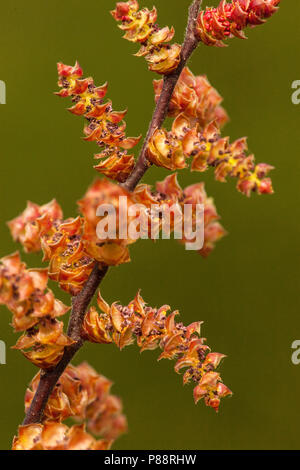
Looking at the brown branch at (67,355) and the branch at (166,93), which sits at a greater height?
the branch at (166,93)

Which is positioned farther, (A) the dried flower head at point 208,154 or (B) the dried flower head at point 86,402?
(B) the dried flower head at point 86,402

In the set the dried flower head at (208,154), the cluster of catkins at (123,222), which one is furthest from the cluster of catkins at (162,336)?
the dried flower head at (208,154)

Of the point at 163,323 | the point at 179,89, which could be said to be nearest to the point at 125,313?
the point at 163,323

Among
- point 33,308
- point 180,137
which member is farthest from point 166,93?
point 33,308

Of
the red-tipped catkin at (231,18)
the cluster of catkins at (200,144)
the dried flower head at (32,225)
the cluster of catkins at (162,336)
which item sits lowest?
the cluster of catkins at (162,336)

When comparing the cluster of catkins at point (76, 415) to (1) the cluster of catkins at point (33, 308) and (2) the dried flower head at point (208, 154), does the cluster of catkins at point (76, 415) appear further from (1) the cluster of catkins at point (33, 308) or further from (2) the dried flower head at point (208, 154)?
(2) the dried flower head at point (208, 154)
